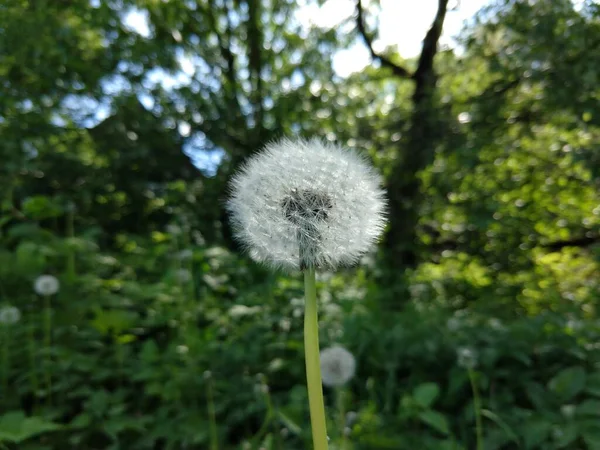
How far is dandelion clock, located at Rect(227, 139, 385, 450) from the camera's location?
0.94m

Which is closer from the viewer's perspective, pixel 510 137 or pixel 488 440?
pixel 488 440

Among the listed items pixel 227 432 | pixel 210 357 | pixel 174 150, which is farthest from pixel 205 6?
pixel 227 432

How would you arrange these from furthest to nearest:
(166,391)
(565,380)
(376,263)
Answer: (376,263)
(166,391)
(565,380)

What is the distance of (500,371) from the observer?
2391 millimetres

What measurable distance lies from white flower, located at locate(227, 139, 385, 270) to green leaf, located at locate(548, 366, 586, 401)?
4.99ft

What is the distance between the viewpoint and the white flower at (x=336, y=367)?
5.66ft

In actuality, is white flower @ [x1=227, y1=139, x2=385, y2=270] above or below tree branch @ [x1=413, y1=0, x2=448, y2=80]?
below

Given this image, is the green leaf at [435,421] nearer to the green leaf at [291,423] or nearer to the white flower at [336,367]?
the white flower at [336,367]

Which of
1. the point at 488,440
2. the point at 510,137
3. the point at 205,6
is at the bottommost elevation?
the point at 488,440

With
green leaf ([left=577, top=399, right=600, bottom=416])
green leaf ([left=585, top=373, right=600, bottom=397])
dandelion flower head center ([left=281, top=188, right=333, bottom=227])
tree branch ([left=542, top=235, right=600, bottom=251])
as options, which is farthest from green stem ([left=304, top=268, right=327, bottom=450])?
tree branch ([left=542, top=235, right=600, bottom=251])

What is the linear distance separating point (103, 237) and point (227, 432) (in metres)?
3.33

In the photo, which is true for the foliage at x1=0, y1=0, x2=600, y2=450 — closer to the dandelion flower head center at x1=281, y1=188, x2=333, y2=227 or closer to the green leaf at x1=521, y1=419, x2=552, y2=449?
the green leaf at x1=521, y1=419, x2=552, y2=449

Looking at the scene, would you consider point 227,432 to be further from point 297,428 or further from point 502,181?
point 502,181

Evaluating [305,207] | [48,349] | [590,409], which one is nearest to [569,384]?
[590,409]
